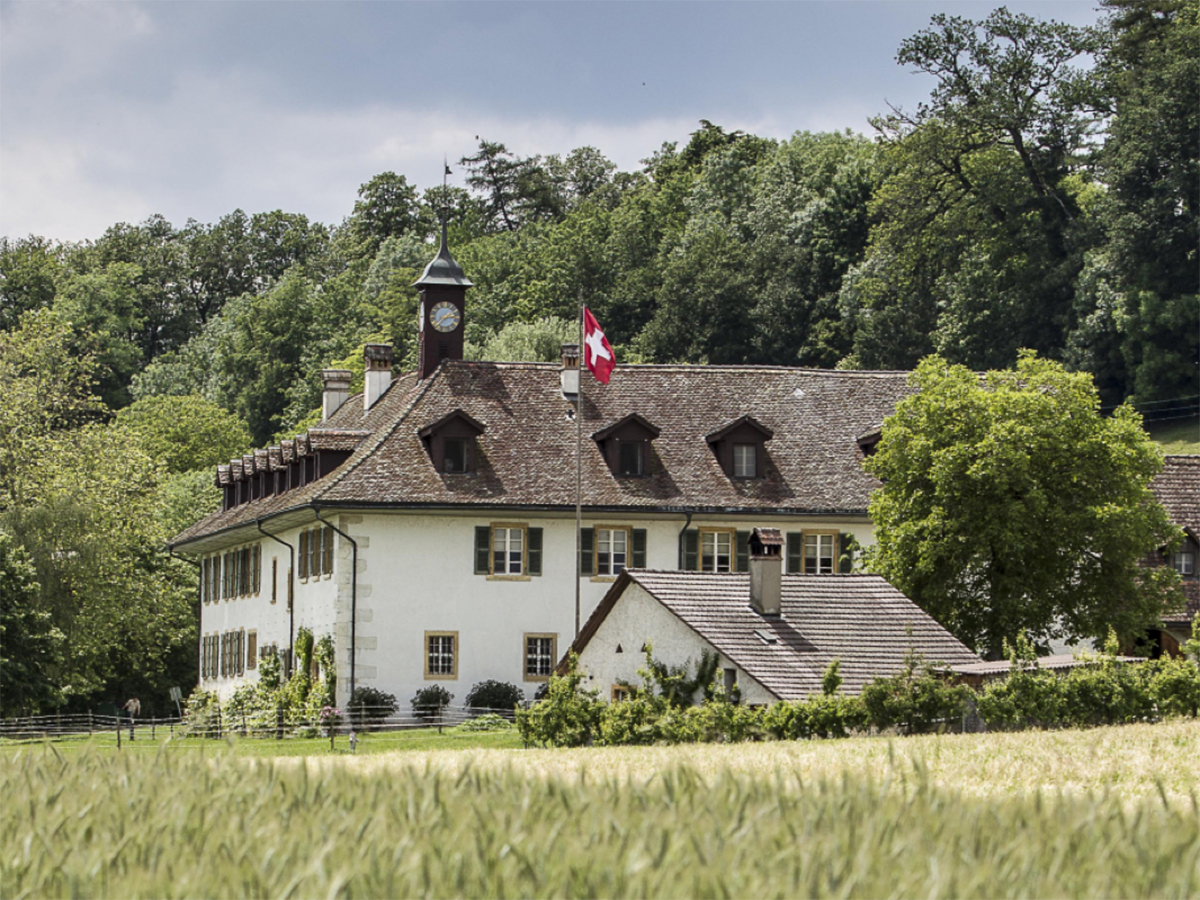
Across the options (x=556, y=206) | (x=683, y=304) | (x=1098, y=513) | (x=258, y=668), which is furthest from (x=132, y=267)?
(x=1098, y=513)

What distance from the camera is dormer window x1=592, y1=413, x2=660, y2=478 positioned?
49438 millimetres

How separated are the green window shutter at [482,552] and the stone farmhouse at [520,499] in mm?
56

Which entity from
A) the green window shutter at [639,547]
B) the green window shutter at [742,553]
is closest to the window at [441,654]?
the green window shutter at [639,547]

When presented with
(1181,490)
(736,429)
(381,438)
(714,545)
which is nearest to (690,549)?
(714,545)

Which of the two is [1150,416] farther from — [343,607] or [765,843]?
[765,843]

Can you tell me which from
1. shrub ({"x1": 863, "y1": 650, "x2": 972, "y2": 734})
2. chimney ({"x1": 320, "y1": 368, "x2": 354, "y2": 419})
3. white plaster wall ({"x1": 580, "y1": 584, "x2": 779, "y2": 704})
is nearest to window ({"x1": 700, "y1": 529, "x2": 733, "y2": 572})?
white plaster wall ({"x1": 580, "y1": 584, "x2": 779, "y2": 704})

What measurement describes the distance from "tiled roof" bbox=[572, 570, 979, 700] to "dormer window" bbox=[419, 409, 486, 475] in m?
12.4

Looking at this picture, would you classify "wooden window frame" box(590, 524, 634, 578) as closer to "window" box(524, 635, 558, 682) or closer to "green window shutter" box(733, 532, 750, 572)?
"window" box(524, 635, 558, 682)

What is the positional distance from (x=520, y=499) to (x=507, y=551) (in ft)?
4.46

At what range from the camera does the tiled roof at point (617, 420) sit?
47.8 m

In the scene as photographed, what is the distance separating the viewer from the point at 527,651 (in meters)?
47.3

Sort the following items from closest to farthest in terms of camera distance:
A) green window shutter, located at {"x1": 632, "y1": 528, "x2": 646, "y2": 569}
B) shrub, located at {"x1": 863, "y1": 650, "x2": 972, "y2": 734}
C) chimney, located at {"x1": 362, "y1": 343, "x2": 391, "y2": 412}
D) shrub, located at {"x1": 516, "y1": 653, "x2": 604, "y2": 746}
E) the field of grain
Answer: the field of grain, shrub, located at {"x1": 863, "y1": 650, "x2": 972, "y2": 734}, shrub, located at {"x1": 516, "y1": 653, "x2": 604, "y2": 746}, green window shutter, located at {"x1": 632, "y1": 528, "x2": 646, "y2": 569}, chimney, located at {"x1": 362, "y1": 343, "x2": 391, "y2": 412}

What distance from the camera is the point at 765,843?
7.45 meters

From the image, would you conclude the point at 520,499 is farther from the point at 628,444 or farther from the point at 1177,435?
the point at 1177,435
